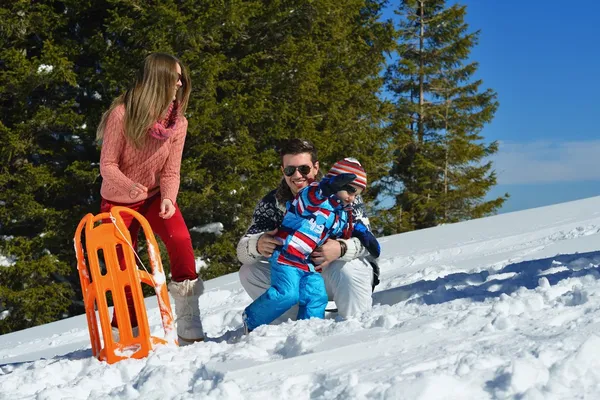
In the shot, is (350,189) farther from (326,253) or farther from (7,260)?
(7,260)

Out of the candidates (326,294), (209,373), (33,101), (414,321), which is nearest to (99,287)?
(209,373)

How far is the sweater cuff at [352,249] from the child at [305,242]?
0.13 m

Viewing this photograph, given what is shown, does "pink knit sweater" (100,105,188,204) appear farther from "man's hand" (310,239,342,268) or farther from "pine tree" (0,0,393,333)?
"pine tree" (0,0,393,333)

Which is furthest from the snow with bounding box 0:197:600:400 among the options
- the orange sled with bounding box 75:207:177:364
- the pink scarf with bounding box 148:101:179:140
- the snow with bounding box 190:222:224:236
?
the snow with bounding box 190:222:224:236

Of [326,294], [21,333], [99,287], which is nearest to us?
[99,287]

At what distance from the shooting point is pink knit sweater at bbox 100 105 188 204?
11.5 ft

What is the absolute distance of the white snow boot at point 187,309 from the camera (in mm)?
3494

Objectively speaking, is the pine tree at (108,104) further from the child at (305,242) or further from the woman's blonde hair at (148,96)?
the child at (305,242)

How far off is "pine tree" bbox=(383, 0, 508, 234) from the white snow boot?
16.7m

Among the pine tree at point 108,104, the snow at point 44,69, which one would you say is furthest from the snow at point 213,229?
the snow at point 44,69

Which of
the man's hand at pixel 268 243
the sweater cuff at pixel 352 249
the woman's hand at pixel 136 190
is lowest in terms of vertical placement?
the sweater cuff at pixel 352 249

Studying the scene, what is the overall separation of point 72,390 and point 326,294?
155cm

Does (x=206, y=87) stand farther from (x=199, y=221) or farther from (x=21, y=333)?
(x=21, y=333)

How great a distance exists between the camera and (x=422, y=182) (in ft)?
67.0
